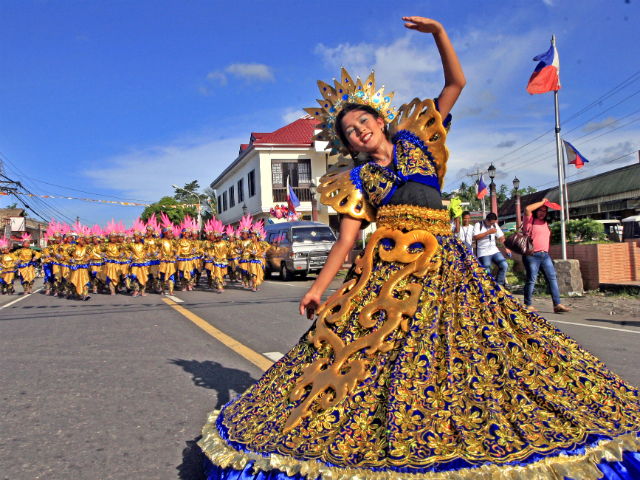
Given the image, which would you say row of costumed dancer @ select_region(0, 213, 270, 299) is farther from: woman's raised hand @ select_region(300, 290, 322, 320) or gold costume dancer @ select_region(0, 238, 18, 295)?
woman's raised hand @ select_region(300, 290, 322, 320)

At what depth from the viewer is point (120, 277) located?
586 inches

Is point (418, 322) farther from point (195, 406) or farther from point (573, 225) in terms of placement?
point (573, 225)

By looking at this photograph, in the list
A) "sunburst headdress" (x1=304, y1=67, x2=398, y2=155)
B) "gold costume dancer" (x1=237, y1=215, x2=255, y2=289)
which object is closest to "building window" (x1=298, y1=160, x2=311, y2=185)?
"gold costume dancer" (x1=237, y1=215, x2=255, y2=289)

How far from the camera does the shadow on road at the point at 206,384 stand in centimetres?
264

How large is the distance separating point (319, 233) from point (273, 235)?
2308 millimetres

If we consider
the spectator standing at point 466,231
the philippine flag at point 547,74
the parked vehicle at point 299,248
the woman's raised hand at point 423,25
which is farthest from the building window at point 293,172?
the woman's raised hand at point 423,25

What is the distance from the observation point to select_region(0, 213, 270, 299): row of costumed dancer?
1395 centimetres

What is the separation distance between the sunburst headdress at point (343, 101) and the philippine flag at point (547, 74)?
10.9 m

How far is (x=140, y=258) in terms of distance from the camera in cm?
1374

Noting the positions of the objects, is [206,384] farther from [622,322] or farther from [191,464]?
[622,322]

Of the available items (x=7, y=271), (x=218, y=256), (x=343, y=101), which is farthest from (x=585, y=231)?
(x=7, y=271)

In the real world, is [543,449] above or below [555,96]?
below

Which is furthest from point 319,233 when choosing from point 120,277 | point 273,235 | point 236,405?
point 236,405

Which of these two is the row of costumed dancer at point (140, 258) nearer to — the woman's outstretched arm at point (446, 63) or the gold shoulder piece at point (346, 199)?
the gold shoulder piece at point (346, 199)
